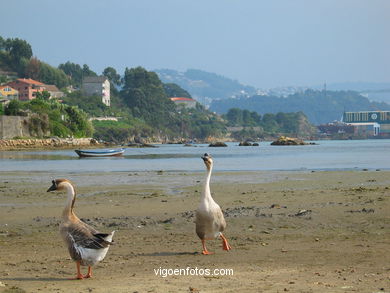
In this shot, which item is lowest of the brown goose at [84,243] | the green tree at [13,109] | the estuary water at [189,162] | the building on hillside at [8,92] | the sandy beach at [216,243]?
the estuary water at [189,162]

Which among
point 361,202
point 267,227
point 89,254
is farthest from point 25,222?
point 361,202

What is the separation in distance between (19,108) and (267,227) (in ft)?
359

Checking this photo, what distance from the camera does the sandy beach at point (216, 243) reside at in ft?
30.3

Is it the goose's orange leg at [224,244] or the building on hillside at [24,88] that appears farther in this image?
the building on hillside at [24,88]

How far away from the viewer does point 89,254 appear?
380 inches

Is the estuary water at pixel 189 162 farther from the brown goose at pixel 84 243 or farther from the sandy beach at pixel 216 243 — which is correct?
the brown goose at pixel 84 243

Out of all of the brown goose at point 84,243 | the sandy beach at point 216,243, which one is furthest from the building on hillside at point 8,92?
the brown goose at point 84,243

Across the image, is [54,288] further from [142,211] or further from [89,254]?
[142,211]
